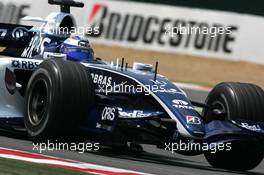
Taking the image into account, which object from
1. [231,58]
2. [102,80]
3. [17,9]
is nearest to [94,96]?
[102,80]

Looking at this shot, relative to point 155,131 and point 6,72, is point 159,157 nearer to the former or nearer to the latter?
point 155,131

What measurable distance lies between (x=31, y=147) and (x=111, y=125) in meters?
1.04

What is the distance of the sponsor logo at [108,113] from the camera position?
10.1 metres

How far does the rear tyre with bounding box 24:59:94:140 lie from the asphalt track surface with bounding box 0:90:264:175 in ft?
0.88

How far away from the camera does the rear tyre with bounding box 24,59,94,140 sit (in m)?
10.0

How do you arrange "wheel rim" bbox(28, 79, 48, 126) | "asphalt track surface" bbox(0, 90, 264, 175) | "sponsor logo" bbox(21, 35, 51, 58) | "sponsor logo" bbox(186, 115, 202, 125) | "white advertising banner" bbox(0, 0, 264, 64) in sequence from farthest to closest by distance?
"white advertising banner" bbox(0, 0, 264, 64) → "sponsor logo" bbox(21, 35, 51, 58) → "wheel rim" bbox(28, 79, 48, 126) → "sponsor logo" bbox(186, 115, 202, 125) → "asphalt track surface" bbox(0, 90, 264, 175)

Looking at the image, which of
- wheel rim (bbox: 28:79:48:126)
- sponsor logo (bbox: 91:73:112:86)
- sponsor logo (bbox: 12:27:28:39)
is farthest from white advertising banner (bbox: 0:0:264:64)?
wheel rim (bbox: 28:79:48:126)

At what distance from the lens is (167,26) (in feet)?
84.7

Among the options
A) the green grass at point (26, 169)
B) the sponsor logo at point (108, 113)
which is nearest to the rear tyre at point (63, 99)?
the sponsor logo at point (108, 113)

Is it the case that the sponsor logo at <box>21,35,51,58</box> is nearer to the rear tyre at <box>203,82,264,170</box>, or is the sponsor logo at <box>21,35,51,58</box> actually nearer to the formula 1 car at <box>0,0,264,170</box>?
the formula 1 car at <box>0,0,264,170</box>

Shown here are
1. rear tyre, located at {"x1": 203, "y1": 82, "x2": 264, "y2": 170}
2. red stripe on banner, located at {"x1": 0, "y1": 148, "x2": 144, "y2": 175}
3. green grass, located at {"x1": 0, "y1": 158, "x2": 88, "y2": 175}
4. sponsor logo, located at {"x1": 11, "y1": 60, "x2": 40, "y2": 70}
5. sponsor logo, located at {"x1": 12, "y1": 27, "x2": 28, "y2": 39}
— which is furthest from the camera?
sponsor logo, located at {"x1": 12, "y1": 27, "x2": 28, "y2": 39}

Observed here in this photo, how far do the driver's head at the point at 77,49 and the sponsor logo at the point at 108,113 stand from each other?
4.21ft

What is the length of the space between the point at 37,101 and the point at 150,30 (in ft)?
51.1

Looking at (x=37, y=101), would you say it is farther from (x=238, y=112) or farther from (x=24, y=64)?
(x=238, y=112)
